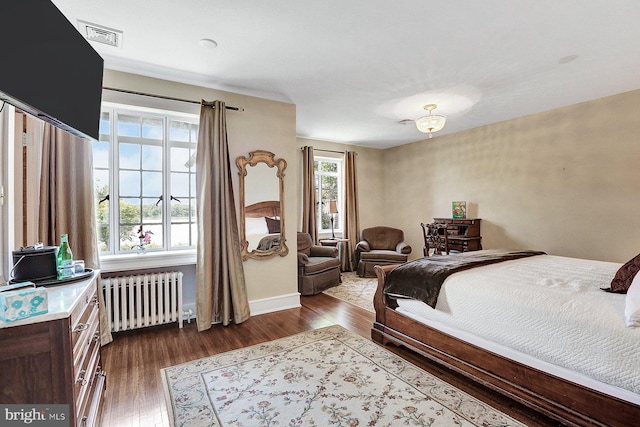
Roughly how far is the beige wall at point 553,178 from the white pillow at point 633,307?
2694 mm

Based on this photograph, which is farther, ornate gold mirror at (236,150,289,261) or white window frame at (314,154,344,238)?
white window frame at (314,154,344,238)

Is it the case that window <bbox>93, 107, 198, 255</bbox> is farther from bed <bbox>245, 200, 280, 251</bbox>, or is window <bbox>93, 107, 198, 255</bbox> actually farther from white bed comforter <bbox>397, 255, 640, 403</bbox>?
white bed comforter <bbox>397, 255, 640, 403</bbox>

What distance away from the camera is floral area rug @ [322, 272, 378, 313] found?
406 centimetres

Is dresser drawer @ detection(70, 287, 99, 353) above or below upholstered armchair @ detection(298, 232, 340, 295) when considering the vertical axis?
above

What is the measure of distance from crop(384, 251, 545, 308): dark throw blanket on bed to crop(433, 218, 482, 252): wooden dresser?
2.00m

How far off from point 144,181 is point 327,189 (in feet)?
12.3

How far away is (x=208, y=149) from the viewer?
10.5ft

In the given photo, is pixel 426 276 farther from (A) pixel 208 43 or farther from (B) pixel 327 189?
(B) pixel 327 189

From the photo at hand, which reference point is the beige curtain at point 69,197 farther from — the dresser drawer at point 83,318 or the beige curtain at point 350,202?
the beige curtain at point 350,202

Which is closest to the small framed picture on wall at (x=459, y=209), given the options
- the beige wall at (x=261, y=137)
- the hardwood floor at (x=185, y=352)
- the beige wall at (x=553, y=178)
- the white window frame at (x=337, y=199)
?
the beige wall at (x=553, y=178)

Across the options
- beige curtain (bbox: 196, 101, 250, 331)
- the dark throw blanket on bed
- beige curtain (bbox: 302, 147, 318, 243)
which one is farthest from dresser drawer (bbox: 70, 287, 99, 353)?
beige curtain (bbox: 302, 147, 318, 243)

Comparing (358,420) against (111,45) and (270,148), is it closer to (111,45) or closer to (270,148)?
(270,148)

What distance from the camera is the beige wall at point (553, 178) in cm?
356

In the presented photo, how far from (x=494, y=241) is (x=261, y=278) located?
3848mm
